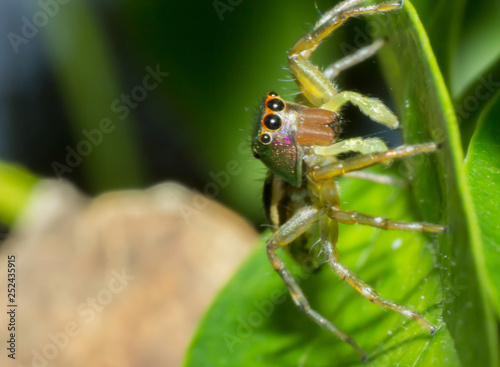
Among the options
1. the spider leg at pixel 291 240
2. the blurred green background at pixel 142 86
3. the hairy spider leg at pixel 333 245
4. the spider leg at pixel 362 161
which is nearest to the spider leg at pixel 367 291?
the hairy spider leg at pixel 333 245

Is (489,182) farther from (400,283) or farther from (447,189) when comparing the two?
(400,283)

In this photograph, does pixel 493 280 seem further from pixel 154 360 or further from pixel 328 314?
pixel 154 360

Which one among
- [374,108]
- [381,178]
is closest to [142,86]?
[381,178]

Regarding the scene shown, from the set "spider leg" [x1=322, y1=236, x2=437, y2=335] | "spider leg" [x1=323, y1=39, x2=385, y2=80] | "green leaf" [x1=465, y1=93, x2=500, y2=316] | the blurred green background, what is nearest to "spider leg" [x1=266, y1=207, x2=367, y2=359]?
"spider leg" [x1=322, y1=236, x2=437, y2=335]

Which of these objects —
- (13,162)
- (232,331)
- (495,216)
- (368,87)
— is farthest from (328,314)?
(13,162)

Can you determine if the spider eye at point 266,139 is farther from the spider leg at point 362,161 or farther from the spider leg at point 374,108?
the spider leg at point 374,108
